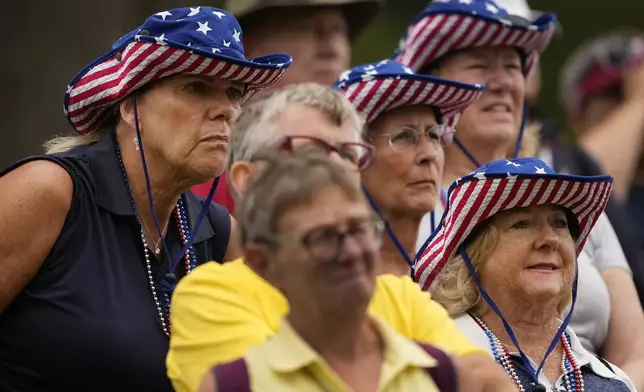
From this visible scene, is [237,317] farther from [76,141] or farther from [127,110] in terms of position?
[76,141]

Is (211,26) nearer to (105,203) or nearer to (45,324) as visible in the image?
(105,203)

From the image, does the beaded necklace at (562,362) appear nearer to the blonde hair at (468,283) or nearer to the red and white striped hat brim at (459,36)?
the blonde hair at (468,283)

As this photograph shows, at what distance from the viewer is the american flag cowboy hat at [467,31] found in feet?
17.5

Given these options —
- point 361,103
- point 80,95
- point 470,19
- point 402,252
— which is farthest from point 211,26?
point 470,19

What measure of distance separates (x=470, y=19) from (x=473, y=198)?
142 centimetres

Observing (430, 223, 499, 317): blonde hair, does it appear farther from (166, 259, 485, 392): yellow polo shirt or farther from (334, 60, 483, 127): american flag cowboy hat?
(166, 259, 485, 392): yellow polo shirt

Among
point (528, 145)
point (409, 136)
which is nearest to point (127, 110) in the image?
point (409, 136)

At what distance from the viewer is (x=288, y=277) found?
2775mm

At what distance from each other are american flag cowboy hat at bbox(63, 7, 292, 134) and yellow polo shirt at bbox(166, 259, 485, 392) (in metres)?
1.11

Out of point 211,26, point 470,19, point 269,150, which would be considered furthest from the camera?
point 470,19

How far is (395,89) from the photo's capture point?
470 cm

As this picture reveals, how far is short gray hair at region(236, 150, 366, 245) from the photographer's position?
2721 mm

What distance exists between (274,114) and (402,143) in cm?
167

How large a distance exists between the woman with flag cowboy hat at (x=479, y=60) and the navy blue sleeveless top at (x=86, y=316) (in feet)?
4.89
